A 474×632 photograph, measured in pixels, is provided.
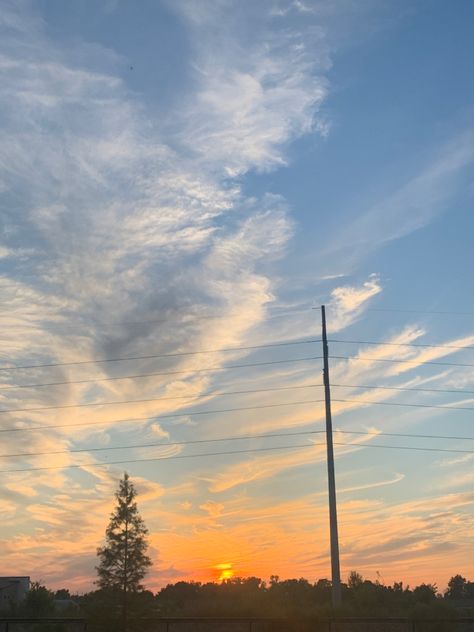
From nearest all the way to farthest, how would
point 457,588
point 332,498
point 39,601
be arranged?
point 332,498, point 39,601, point 457,588

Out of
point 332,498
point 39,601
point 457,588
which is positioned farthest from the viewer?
point 457,588

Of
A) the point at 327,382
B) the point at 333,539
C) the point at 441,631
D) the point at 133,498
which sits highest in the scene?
the point at 327,382

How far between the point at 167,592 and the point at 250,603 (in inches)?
2187

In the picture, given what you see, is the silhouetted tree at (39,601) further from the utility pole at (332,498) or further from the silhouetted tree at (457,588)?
the silhouetted tree at (457,588)

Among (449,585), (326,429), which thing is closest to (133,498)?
(326,429)

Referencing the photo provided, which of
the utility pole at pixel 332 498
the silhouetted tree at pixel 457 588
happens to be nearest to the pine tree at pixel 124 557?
the utility pole at pixel 332 498

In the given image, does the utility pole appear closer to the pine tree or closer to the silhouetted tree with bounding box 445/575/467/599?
the pine tree

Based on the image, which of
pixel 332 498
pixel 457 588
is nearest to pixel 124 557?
pixel 332 498

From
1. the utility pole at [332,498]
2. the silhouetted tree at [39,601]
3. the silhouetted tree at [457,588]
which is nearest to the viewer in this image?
the utility pole at [332,498]

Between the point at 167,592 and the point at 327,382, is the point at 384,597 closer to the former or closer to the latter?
the point at 327,382

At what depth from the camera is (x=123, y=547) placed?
45844 mm

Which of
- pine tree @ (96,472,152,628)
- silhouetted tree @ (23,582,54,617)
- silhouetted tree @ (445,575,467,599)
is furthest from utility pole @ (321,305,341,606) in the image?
silhouetted tree @ (445,575,467,599)

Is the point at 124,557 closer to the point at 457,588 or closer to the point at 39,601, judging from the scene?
the point at 39,601

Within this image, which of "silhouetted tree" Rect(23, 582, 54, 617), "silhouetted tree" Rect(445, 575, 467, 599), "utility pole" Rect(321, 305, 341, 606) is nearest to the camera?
"utility pole" Rect(321, 305, 341, 606)
